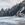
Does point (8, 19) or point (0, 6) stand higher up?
point (0, 6)

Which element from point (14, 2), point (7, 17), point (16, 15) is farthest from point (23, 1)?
point (7, 17)

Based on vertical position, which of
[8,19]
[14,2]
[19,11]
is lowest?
[8,19]

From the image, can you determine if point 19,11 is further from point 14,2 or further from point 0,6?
point 0,6

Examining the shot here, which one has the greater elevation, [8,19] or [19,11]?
[19,11]

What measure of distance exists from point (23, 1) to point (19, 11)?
0.64 feet

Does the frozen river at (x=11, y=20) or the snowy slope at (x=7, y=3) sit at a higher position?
the snowy slope at (x=7, y=3)

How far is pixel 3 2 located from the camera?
3.92 feet

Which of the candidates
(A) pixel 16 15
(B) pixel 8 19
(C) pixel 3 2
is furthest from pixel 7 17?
(C) pixel 3 2

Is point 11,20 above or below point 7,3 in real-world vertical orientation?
below

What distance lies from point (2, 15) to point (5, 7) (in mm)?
156

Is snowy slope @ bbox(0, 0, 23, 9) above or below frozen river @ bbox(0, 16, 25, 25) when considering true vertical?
above

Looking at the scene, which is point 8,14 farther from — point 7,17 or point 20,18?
point 20,18

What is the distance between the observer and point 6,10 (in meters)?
1.21

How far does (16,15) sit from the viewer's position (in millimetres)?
1199
